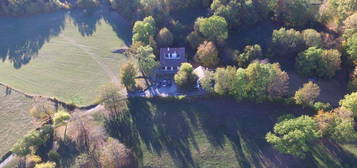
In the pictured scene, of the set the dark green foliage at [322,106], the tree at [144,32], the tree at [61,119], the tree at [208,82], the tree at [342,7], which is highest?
the tree at [342,7]

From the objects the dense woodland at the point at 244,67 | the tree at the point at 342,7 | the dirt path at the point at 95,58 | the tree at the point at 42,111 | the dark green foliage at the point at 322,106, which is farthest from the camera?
the dirt path at the point at 95,58

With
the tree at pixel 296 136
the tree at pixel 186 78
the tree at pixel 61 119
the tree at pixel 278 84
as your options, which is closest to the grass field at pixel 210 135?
the tree at pixel 296 136

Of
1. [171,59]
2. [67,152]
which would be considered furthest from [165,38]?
[67,152]

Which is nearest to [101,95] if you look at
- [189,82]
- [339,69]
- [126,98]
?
[126,98]

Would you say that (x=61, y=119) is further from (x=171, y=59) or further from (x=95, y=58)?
(x=171, y=59)

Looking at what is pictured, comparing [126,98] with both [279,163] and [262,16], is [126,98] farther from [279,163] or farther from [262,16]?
[262,16]

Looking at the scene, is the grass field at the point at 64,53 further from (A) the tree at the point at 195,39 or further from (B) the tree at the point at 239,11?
(B) the tree at the point at 239,11

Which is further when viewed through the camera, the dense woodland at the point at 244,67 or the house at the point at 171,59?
the house at the point at 171,59
